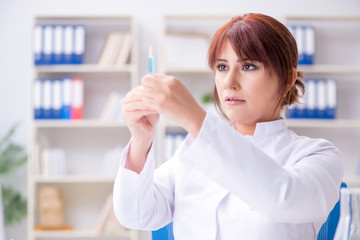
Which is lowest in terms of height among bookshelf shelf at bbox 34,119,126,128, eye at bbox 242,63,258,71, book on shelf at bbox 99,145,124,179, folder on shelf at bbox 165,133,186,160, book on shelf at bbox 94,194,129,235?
book on shelf at bbox 94,194,129,235

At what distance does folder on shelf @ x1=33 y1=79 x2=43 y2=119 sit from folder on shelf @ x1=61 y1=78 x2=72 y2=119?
6.1 inches

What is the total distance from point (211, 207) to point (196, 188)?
0.08 m

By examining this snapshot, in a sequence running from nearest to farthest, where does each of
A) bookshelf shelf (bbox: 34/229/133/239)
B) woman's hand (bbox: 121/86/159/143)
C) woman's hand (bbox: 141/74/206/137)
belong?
1. woman's hand (bbox: 141/74/206/137)
2. woman's hand (bbox: 121/86/159/143)
3. bookshelf shelf (bbox: 34/229/133/239)

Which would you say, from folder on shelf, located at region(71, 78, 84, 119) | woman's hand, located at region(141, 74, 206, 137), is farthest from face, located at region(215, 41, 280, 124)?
folder on shelf, located at region(71, 78, 84, 119)

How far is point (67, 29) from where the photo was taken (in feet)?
11.8

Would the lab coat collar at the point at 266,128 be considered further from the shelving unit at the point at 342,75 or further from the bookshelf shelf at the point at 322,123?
the shelving unit at the point at 342,75

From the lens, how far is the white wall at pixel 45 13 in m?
3.91

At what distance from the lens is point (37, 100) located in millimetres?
3580

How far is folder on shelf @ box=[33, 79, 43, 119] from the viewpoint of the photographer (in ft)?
11.7

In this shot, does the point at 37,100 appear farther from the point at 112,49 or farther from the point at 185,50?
the point at 185,50

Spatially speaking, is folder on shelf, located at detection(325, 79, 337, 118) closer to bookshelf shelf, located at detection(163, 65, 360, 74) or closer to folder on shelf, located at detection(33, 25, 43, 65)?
bookshelf shelf, located at detection(163, 65, 360, 74)

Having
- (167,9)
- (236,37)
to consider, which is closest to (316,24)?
(167,9)

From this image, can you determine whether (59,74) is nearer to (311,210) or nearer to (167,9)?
(167,9)

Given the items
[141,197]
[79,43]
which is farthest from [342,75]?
[141,197]
